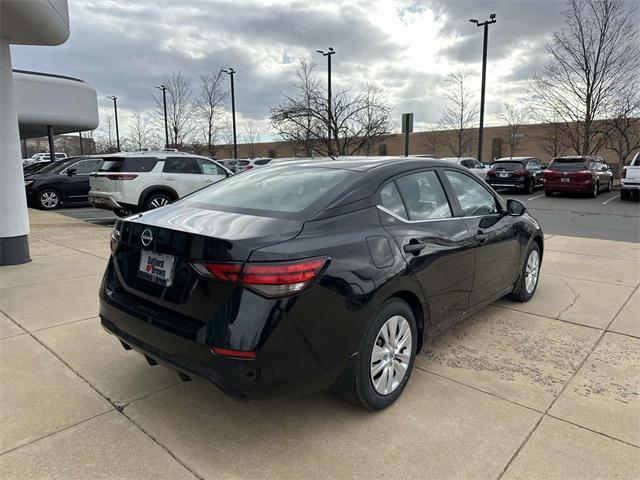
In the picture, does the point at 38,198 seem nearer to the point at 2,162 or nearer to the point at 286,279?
the point at 2,162

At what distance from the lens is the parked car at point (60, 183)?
14438 millimetres

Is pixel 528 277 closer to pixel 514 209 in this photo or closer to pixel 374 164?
pixel 514 209

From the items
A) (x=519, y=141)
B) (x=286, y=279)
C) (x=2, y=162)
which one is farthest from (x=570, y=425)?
(x=519, y=141)

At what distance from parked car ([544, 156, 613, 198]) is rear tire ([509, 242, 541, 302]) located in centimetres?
1508

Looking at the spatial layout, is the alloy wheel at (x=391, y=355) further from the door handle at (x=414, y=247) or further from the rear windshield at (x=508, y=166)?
the rear windshield at (x=508, y=166)

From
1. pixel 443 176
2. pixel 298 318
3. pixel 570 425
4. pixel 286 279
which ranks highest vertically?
pixel 443 176

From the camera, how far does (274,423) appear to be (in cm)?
272

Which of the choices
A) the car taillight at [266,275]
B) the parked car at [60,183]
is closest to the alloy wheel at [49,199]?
the parked car at [60,183]

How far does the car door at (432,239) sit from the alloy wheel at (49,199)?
1453cm

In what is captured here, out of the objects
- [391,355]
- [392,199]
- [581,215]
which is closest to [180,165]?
[392,199]

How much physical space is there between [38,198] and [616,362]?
51.5 feet

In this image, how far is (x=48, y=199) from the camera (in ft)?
48.0

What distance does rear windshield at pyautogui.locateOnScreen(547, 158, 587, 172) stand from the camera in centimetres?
1822

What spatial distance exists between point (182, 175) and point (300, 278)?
9825 millimetres
